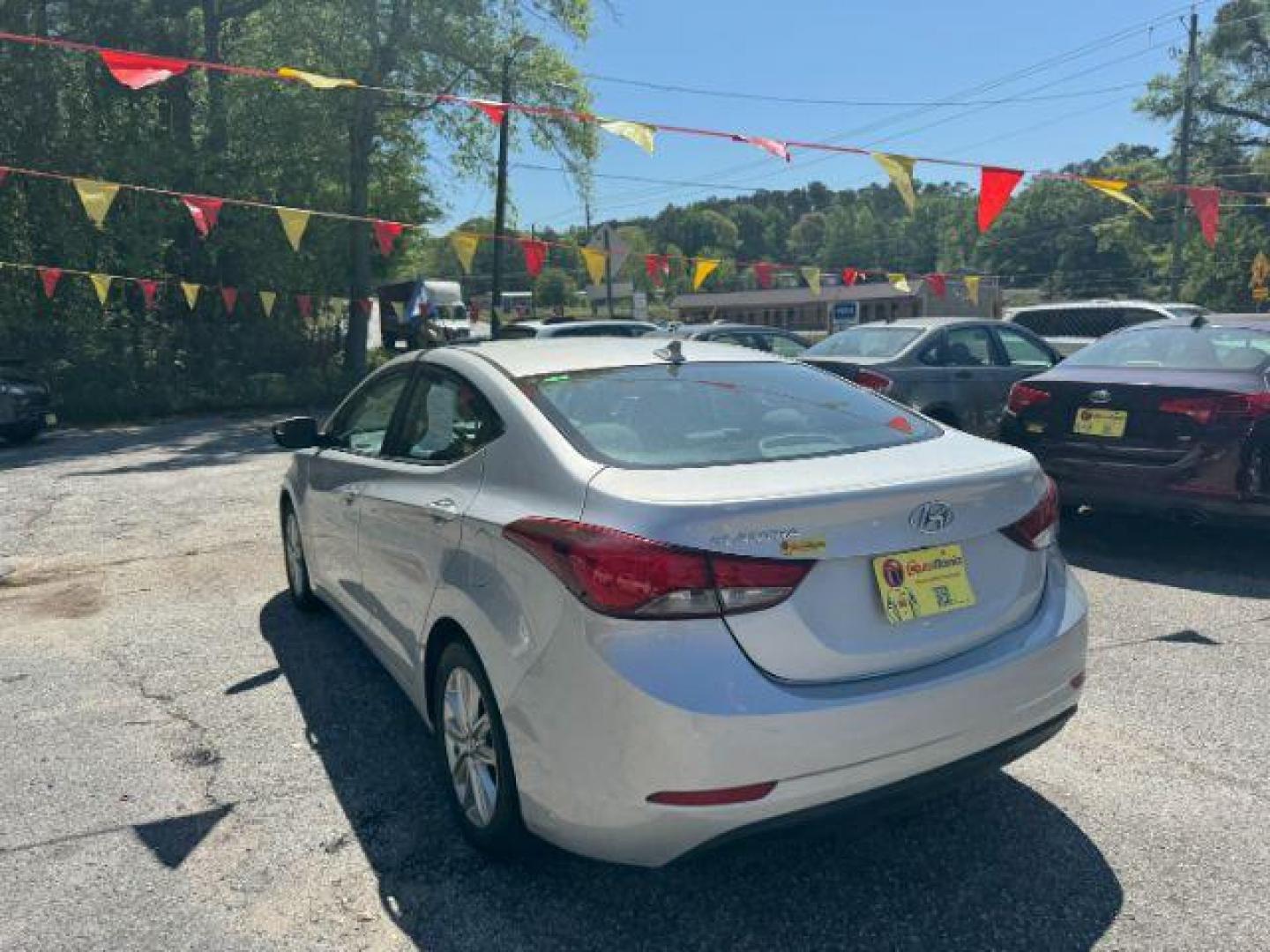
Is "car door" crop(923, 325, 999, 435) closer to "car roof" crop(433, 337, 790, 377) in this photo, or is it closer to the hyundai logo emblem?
"car roof" crop(433, 337, 790, 377)

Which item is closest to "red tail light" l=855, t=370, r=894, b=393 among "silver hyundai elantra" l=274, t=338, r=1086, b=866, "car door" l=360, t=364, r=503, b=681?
"silver hyundai elantra" l=274, t=338, r=1086, b=866

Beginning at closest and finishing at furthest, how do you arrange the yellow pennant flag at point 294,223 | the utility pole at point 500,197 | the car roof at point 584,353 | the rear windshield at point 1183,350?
1. the car roof at point 584,353
2. the rear windshield at point 1183,350
3. the yellow pennant flag at point 294,223
4. the utility pole at point 500,197

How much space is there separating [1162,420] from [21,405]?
14.9 meters

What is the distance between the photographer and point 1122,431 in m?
5.84

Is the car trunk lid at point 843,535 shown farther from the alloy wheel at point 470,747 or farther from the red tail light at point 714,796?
the alloy wheel at point 470,747

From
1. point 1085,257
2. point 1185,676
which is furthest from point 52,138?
point 1085,257

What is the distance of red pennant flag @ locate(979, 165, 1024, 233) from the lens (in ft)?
32.3

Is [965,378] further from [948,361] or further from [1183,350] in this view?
[1183,350]

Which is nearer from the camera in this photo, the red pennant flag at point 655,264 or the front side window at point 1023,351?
the front side window at point 1023,351

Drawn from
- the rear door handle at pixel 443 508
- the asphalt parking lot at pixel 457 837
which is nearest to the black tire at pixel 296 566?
the asphalt parking lot at pixel 457 837

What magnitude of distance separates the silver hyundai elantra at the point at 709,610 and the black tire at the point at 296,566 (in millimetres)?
2063

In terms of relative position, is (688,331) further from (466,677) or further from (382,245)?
(466,677)

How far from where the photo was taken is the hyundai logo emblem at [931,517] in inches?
93.7

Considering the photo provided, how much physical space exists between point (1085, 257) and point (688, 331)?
284ft
